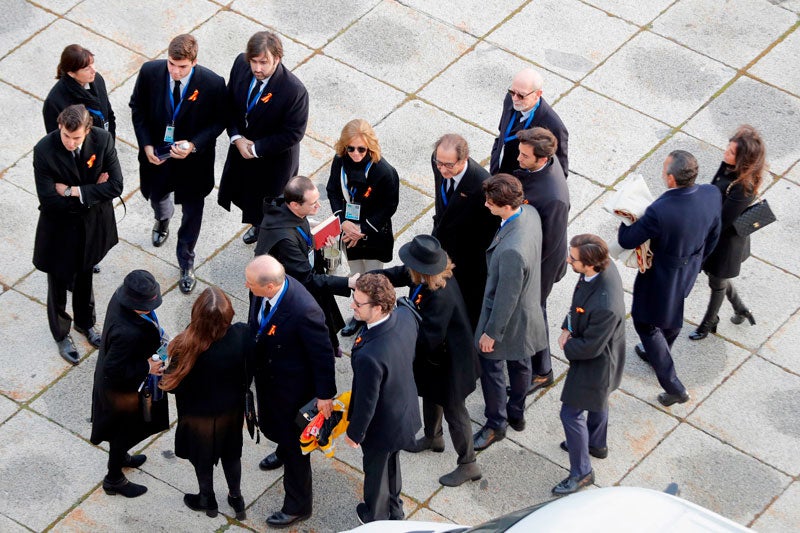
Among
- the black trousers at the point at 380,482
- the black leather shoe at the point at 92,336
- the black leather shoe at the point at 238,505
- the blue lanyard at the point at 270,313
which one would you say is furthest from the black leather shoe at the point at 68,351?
the black trousers at the point at 380,482

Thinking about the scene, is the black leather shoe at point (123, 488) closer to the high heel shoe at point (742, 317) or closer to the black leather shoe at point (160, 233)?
the black leather shoe at point (160, 233)

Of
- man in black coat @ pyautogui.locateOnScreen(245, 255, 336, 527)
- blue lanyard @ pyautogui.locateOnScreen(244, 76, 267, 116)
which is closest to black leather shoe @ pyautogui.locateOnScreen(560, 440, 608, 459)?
man in black coat @ pyautogui.locateOnScreen(245, 255, 336, 527)

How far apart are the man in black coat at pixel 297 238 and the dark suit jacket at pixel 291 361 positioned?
1.46 ft

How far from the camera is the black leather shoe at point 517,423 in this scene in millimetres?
8531

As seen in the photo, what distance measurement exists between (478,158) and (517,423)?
292 cm

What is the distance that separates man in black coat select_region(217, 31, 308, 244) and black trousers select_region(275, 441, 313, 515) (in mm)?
2420

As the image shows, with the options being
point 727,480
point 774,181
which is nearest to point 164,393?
point 727,480

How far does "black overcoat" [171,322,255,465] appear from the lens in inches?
275

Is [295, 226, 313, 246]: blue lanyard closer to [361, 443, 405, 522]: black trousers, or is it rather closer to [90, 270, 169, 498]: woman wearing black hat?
[90, 270, 169, 498]: woman wearing black hat

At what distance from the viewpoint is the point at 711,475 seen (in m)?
8.26

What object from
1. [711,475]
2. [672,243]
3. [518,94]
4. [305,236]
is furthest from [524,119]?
[711,475]

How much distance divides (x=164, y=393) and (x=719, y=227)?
13.0 ft

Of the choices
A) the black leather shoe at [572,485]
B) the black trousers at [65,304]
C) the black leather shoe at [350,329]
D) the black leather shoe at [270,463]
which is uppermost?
the black trousers at [65,304]

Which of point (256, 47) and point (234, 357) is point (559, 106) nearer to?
point (256, 47)
